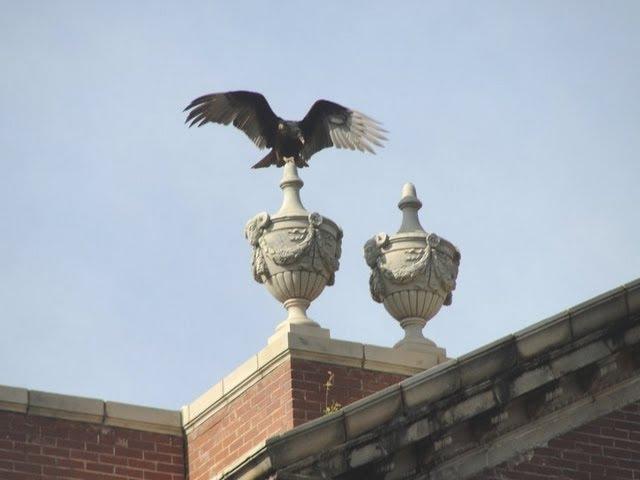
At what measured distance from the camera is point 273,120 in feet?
76.1

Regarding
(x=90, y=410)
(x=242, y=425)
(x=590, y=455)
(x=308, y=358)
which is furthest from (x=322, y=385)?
(x=590, y=455)

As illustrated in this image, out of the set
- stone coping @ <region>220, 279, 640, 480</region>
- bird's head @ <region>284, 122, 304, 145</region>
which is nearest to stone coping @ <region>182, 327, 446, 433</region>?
stone coping @ <region>220, 279, 640, 480</region>


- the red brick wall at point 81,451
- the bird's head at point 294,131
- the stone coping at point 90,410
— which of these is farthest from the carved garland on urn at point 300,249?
the red brick wall at point 81,451

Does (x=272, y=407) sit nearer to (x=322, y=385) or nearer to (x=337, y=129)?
(x=322, y=385)

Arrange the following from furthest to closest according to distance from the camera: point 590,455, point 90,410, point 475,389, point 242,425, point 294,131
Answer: point 294,131
point 90,410
point 242,425
point 590,455
point 475,389

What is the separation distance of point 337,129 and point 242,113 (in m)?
1.05

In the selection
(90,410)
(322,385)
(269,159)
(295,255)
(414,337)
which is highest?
(269,159)

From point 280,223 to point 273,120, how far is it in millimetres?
1797

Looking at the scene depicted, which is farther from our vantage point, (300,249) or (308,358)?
(300,249)

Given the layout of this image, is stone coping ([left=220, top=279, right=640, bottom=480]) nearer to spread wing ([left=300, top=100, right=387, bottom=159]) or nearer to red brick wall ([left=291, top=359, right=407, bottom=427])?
red brick wall ([left=291, top=359, right=407, bottom=427])

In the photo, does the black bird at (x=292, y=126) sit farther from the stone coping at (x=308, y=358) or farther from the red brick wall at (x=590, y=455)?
the red brick wall at (x=590, y=455)

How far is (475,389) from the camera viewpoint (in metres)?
19.3

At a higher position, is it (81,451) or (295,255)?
(295,255)

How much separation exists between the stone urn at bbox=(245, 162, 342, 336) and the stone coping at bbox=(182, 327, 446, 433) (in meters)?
0.38
